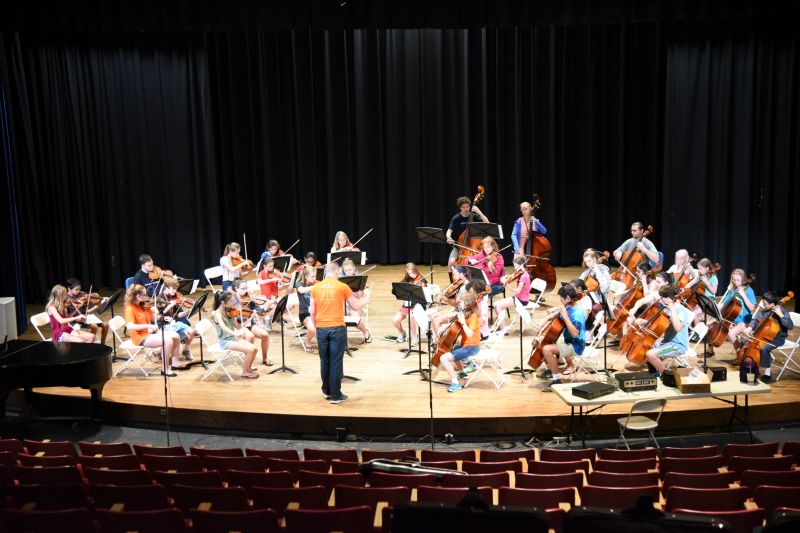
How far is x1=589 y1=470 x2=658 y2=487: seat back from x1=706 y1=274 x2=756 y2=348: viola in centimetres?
430

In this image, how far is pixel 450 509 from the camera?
286 centimetres

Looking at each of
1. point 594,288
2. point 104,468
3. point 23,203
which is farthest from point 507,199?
point 104,468

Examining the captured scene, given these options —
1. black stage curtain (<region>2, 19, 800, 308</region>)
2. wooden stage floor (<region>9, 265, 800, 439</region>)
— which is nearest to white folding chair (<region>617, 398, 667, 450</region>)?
wooden stage floor (<region>9, 265, 800, 439</region>)

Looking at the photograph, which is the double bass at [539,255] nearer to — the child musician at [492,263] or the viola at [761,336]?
the child musician at [492,263]

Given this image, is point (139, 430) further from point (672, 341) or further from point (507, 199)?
point (507, 199)

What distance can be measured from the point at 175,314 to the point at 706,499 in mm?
7112

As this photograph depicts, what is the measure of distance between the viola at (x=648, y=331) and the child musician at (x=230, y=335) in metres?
4.49

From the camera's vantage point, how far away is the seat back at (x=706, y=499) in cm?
571

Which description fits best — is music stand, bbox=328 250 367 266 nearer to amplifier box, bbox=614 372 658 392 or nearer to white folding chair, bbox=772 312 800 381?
amplifier box, bbox=614 372 658 392

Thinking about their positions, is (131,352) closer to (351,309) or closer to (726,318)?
(351,309)

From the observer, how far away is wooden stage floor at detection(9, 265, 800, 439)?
355 inches

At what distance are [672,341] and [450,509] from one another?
734 centimetres

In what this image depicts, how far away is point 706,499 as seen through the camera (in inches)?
225

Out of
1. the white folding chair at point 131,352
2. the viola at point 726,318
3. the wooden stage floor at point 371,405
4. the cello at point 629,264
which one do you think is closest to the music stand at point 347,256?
the wooden stage floor at point 371,405
